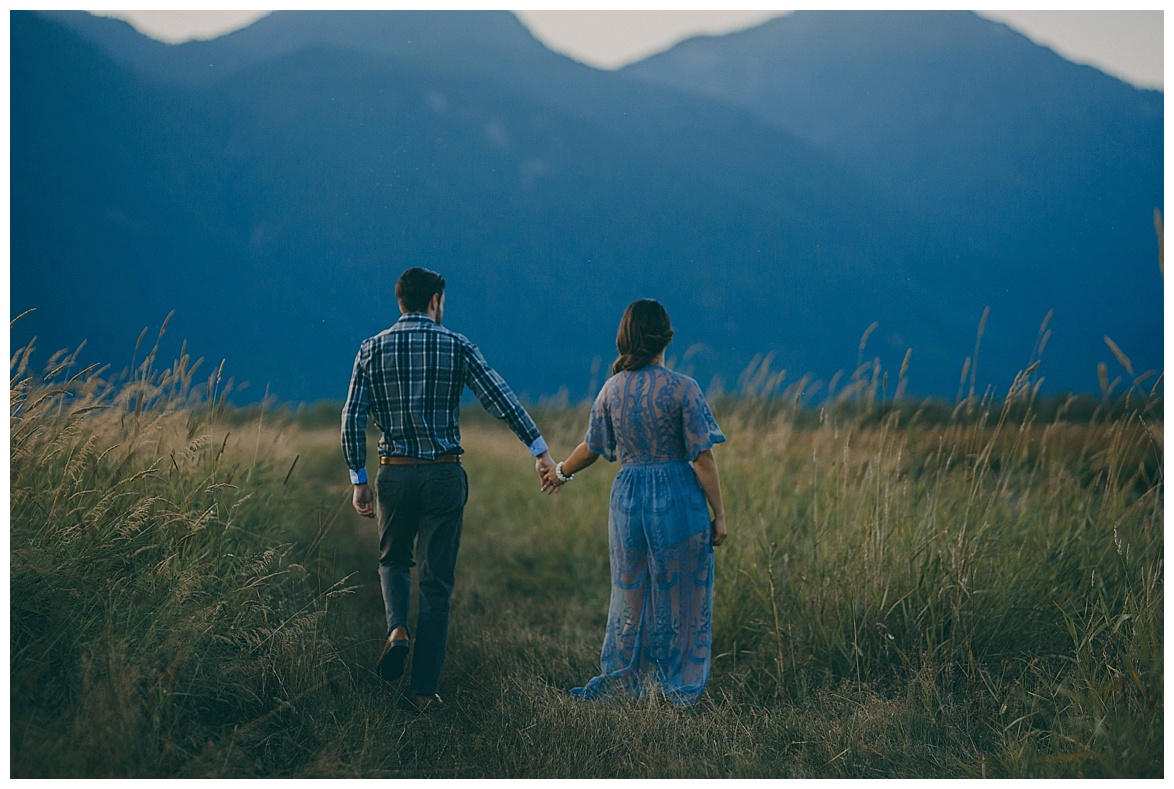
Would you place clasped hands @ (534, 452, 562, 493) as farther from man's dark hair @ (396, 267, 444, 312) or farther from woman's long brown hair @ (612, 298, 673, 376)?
man's dark hair @ (396, 267, 444, 312)

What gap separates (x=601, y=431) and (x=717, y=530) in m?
0.62

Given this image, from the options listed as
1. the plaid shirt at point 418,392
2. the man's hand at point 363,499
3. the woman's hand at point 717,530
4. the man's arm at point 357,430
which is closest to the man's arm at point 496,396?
the plaid shirt at point 418,392

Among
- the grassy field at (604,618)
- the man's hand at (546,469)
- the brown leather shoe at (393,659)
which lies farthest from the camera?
the man's hand at (546,469)

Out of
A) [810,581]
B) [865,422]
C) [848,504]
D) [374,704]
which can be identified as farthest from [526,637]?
[865,422]

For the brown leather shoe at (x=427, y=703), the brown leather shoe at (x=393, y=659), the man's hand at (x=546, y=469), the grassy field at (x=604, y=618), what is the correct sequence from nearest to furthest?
the grassy field at (x=604, y=618)
the brown leather shoe at (x=393, y=659)
the brown leather shoe at (x=427, y=703)
the man's hand at (x=546, y=469)

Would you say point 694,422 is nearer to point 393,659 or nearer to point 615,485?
point 615,485

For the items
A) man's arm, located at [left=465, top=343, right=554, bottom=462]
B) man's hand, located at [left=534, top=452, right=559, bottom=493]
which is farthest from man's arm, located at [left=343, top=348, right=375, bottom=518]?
man's hand, located at [left=534, top=452, right=559, bottom=493]

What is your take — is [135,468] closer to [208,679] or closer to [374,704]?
[208,679]

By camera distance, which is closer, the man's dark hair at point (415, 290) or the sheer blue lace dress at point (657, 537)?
the sheer blue lace dress at point (657, 537)

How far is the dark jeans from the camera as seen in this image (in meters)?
3.28

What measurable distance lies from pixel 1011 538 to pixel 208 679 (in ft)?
11.7

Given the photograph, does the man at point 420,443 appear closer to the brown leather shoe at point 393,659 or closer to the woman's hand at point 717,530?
the brown leather shoe at point 393,659

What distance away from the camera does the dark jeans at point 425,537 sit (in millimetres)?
3275

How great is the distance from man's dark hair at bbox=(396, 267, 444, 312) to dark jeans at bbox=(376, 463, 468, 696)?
68 cm
